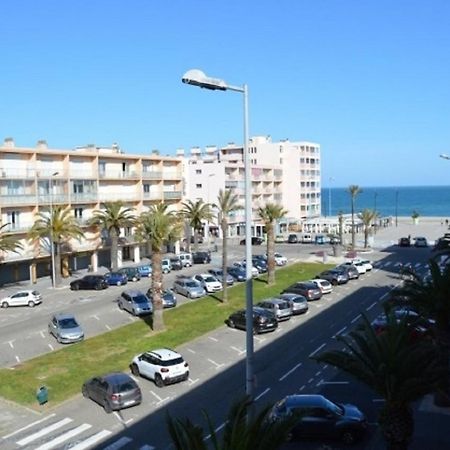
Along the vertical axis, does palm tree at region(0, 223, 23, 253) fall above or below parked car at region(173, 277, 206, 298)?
above

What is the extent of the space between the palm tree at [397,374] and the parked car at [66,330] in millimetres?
21202

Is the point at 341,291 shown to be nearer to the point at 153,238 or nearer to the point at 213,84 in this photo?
the point at 153,238

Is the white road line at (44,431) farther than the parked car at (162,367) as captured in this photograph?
No

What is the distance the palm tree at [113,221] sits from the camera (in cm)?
6034

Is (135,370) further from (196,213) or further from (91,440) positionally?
(196,213)

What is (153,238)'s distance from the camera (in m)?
35.8

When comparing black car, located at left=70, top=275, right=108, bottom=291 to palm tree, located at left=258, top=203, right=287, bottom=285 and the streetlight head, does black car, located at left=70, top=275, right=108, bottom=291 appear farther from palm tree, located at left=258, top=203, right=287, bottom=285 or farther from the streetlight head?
the streetlight head

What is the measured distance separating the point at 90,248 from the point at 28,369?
108 ft

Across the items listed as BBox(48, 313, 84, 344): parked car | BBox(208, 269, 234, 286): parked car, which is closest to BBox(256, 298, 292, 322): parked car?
BBox(48, 313, 84, 344): parked car

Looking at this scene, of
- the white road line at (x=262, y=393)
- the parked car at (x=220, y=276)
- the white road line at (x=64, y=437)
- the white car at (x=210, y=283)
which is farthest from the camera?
the parked car at (x=220, y=276)

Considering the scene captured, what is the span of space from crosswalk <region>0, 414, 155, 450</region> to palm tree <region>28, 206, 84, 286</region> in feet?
106

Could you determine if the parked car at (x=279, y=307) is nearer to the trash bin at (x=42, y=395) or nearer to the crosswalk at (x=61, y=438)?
the trash bin at (x=42, y=395)

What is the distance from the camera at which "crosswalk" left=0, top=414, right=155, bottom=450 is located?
2058cm

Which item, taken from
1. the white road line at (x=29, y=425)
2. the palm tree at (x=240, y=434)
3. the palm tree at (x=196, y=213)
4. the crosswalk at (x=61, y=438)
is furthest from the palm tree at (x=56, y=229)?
the palm tree at (x=240, y=434)
